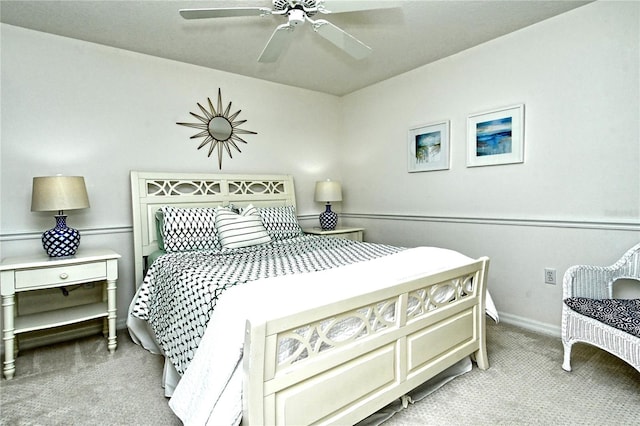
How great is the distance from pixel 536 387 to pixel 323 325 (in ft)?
4.83

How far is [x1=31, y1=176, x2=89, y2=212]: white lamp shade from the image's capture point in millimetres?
2432

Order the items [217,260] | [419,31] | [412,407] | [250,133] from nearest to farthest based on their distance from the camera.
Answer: [412,407]
[217,260]
[419,31]
[250,133]

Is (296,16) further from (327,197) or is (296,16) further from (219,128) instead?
(327,197)

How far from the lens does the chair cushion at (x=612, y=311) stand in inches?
73.2

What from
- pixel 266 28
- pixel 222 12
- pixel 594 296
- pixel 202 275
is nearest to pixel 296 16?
pixel 222 12

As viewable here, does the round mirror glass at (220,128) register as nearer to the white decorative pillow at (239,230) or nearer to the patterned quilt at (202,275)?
the white decorative pillow at (239,230)

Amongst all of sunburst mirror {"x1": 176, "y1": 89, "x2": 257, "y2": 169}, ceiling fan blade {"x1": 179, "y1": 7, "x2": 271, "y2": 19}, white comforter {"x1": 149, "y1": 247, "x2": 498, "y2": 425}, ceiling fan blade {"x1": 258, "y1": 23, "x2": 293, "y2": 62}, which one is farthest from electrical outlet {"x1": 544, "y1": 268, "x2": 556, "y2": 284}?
sunburst mirror {"x1": 176, "y1": 89, "x2": 257, "y2": 169}

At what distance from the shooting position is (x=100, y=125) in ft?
9.82

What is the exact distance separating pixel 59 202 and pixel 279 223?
1701 mm

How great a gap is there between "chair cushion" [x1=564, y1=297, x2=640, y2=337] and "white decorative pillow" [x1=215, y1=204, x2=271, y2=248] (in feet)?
7.33

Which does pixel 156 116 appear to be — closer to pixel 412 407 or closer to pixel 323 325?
pixel 323 325

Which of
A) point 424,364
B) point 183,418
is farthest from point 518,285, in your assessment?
point 183,418

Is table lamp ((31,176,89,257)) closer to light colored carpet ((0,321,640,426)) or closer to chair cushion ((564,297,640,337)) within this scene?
light colored carpet ((0,321,640,426))

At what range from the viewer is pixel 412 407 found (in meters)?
1.84
